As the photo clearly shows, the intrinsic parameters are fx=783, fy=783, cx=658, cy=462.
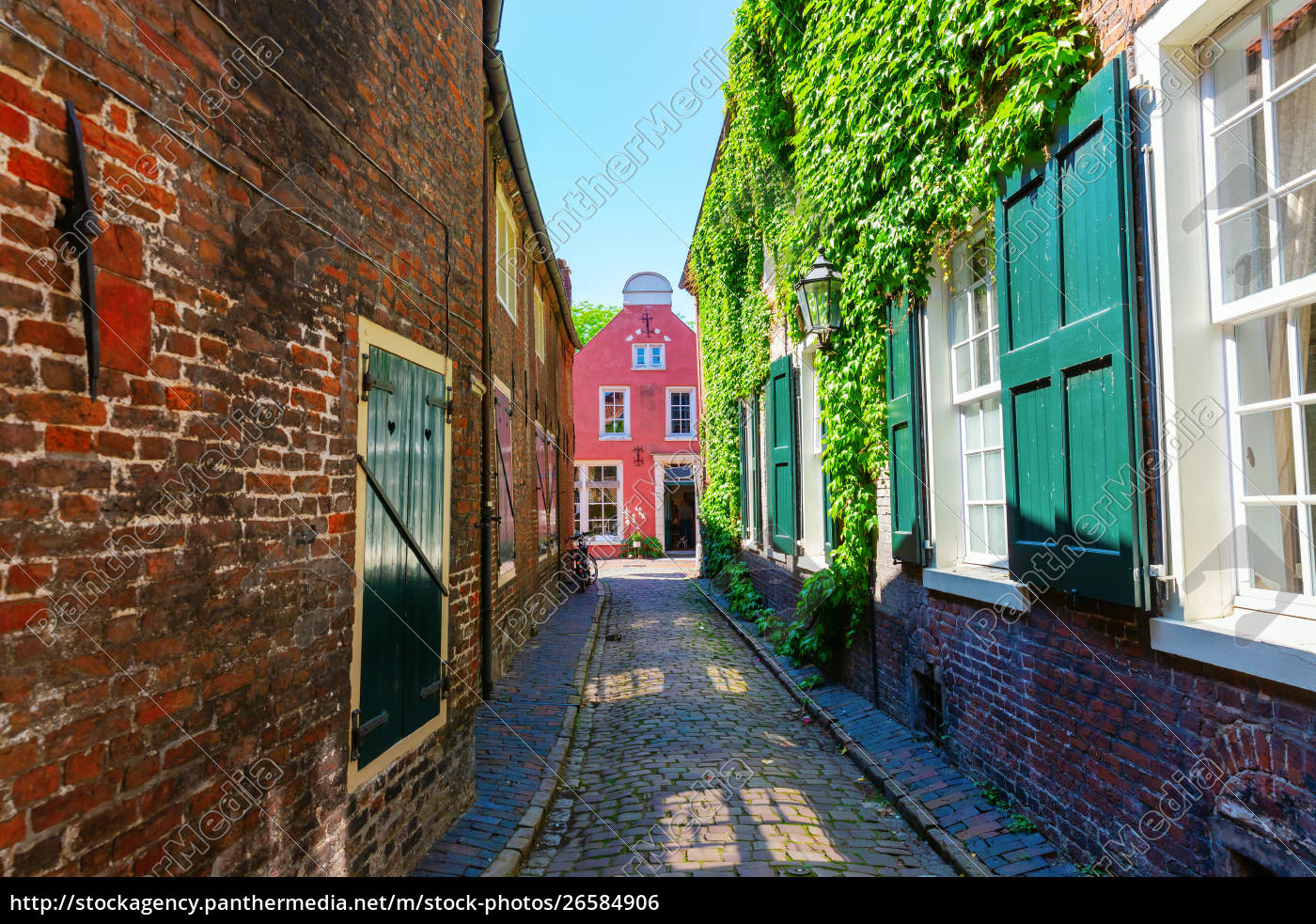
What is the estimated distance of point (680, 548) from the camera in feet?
90.4

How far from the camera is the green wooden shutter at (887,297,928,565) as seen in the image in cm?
560

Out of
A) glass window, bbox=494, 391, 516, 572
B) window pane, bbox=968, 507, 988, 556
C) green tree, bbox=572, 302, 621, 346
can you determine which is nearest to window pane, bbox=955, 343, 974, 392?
window pane, bbox=968, 507, 988, 556

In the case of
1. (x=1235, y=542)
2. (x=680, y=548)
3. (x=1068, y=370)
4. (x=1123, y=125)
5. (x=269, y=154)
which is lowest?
(x=680, y=548)

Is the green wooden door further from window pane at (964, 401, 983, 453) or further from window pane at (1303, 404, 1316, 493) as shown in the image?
window pane at (1303, 404, 1316, 493)

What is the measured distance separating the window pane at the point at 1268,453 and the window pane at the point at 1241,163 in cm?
84

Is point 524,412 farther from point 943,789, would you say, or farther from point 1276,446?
point 1276,446

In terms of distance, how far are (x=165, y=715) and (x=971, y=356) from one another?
492 centimetres

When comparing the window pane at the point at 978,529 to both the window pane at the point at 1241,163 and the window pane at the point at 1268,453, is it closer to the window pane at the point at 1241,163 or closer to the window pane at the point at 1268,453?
the window pane at the point at 1268,453

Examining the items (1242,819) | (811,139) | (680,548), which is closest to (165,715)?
(1242,819)

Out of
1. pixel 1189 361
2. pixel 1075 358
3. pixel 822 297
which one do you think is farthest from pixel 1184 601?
pixel 822 297

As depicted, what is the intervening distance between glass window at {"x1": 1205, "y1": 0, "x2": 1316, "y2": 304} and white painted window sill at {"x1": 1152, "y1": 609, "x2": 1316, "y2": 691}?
47.7 inches

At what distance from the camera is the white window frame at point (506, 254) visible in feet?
30.6
